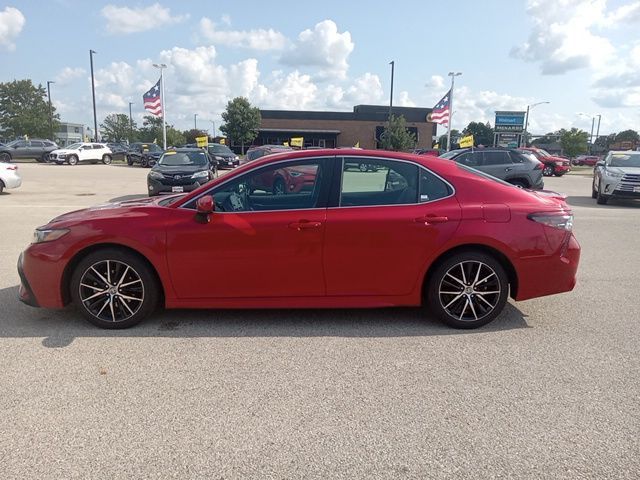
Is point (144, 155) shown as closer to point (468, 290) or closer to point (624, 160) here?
point (624, 160)

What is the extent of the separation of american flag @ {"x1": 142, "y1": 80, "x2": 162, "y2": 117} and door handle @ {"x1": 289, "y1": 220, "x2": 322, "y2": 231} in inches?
1301

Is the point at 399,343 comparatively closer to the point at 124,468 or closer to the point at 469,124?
the point at 124,468

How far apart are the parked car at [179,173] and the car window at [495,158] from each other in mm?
8662

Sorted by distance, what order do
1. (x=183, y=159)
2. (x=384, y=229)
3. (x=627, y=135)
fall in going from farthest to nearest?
(x=627, y=135)
(x=183, y=159)
(x=384, y=229)

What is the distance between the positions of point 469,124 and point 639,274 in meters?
143

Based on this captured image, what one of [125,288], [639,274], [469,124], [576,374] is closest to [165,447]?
[125,288]

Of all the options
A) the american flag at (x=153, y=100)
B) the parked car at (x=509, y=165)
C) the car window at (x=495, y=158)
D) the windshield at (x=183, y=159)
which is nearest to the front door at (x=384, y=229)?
the windshield at (x=183, y=159)

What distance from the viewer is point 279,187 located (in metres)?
4.43

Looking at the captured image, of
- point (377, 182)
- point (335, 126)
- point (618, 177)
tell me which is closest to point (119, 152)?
point (335, 126)

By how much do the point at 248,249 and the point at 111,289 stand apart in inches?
50.4

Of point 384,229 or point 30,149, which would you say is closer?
point 384,229

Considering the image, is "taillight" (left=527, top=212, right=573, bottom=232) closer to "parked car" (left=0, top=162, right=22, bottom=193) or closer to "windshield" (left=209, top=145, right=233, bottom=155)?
"parked car" (left=0, top=162, right=22, bottom=193)

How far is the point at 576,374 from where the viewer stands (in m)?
3.54

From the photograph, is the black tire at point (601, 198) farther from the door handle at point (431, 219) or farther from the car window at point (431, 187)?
the door handle at point (431, 219)
